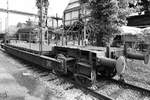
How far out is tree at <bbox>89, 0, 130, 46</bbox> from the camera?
298 inches

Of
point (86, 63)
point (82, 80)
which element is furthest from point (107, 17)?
point (82, 80)

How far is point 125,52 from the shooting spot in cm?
509

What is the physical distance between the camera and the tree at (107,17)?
24.8ft

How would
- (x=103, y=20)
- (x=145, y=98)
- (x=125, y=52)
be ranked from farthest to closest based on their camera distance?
1. (x=103, y=20)
2. (x=125, y=52)
3. (x=145, y=98)

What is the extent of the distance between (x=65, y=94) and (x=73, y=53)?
153 centimetres

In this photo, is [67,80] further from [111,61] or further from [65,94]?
[111,61]

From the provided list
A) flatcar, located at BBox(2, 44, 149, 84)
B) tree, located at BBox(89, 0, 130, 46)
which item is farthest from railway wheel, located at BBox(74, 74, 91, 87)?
tree, located at BBox(89, 0, 130, 46)

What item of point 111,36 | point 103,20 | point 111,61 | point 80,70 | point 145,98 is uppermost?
point 103,20

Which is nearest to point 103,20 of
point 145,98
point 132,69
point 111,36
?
point 111,36

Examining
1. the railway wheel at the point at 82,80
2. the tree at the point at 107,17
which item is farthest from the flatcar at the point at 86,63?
the tree at the point at 107,17

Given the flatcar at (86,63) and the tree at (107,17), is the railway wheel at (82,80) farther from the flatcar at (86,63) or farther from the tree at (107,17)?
the tree at (107,17)

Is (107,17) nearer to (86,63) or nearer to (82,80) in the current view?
(86,63)

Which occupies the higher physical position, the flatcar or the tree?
the tree

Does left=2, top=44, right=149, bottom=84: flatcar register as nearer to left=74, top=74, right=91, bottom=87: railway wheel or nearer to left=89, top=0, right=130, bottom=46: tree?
left=74, top=74, right=91, bottom=87: railway wheel
